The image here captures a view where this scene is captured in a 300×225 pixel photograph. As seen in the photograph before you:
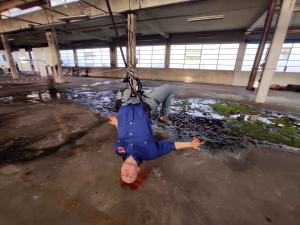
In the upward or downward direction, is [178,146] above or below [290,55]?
below

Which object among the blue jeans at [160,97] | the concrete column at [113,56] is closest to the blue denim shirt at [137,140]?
the blue jeans at [160,97]

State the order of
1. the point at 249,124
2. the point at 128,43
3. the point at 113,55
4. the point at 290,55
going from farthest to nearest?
the point at 113,55, the point at 290,55, the point at 128,43, the point at 249,124

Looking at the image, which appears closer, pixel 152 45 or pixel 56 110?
pixel 56 110

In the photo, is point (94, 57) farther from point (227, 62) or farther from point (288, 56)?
point (288, 56)

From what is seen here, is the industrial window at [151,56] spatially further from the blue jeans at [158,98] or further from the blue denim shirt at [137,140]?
the blue denim shirt at [137,140]

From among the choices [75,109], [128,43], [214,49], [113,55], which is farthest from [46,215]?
[113,55]

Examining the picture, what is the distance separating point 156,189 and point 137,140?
1.76 feet

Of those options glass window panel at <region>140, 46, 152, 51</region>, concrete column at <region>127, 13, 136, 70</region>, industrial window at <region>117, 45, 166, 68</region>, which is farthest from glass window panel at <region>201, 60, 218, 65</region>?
concrete column at <region>127, 13, 136, 70</region>

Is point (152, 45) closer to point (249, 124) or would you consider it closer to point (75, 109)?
point (75, 109)

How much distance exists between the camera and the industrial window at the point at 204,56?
1023cm

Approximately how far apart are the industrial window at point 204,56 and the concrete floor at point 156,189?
10.2 m

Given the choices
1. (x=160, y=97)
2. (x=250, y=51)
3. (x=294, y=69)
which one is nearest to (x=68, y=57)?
(x=250, y=51)

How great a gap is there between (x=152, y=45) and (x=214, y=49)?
524 cm

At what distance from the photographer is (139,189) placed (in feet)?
4.57
